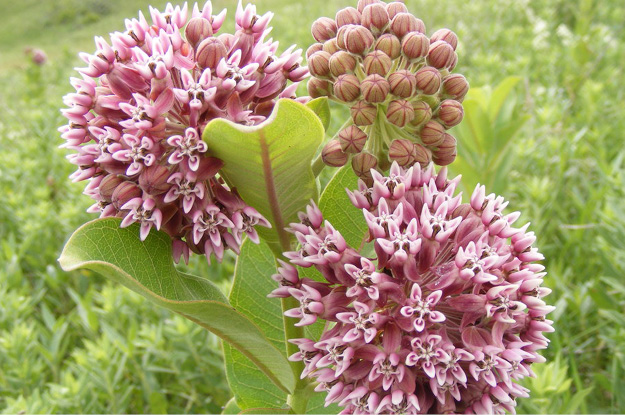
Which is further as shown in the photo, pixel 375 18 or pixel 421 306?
pixel 375 18

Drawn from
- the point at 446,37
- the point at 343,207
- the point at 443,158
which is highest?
the point at 446,37

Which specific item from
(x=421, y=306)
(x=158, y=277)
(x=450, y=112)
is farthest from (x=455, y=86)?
(x=158, y=277)

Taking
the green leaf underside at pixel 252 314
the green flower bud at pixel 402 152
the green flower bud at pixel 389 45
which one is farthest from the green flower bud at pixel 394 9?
the green leaf underside at pixel 252 314

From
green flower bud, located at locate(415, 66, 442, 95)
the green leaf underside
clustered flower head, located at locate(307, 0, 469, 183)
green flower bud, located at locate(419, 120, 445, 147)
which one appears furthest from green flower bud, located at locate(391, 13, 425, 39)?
the green leaf underside

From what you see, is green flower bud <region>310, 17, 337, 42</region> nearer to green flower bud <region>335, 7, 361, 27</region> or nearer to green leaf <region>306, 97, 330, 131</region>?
green flower bud <region>335, 7, 361, 27</region>

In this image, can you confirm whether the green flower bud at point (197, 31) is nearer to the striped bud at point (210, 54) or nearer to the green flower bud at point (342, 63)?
the striped bud at point (210, 54)

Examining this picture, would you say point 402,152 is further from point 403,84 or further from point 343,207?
point 343,207
